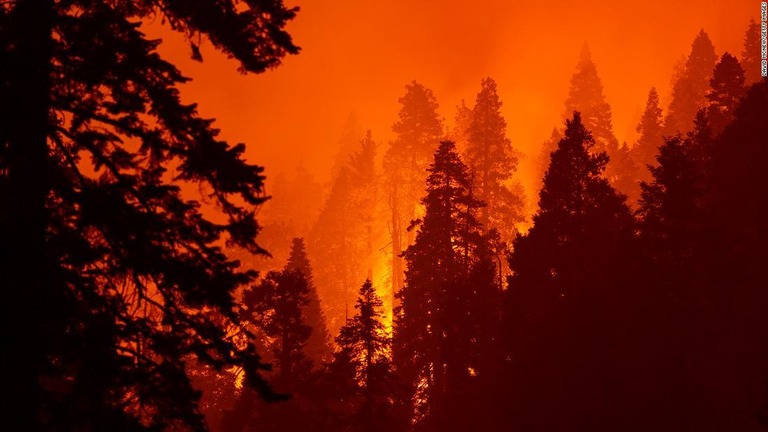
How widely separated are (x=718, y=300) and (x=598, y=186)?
Answer: 7054mm

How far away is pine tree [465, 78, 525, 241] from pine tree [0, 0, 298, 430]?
1661 inches

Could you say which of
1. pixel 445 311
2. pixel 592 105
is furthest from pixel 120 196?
pixel 592 105

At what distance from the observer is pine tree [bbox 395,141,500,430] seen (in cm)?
2777

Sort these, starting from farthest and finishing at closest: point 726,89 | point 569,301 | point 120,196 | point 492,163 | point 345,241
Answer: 1. point 345,241
2. point 492,163
3. point 726,89
4. point 569,301
5. point 120,196

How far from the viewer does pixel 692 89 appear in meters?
63.0

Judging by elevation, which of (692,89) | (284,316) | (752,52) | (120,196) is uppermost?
(752,52)

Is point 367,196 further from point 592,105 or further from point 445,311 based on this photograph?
point 445,311

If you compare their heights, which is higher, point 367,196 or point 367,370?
point 367,196

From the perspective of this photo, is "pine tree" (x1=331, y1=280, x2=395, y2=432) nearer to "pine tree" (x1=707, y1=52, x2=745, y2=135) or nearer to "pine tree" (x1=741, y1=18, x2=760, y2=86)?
"pine tree" (x1=707, y1=52, x2=745, y2=135)

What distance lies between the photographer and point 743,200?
28859 millimetres

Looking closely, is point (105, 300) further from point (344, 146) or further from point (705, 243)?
point (344, 146)

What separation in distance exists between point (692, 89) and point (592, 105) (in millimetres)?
11419

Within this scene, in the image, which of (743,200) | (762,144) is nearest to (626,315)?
(743,200)

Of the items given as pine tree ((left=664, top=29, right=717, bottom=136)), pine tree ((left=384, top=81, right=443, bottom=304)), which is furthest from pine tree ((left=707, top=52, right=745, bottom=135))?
pine tree ((left=384, top=81, right=443, bottom=304))
